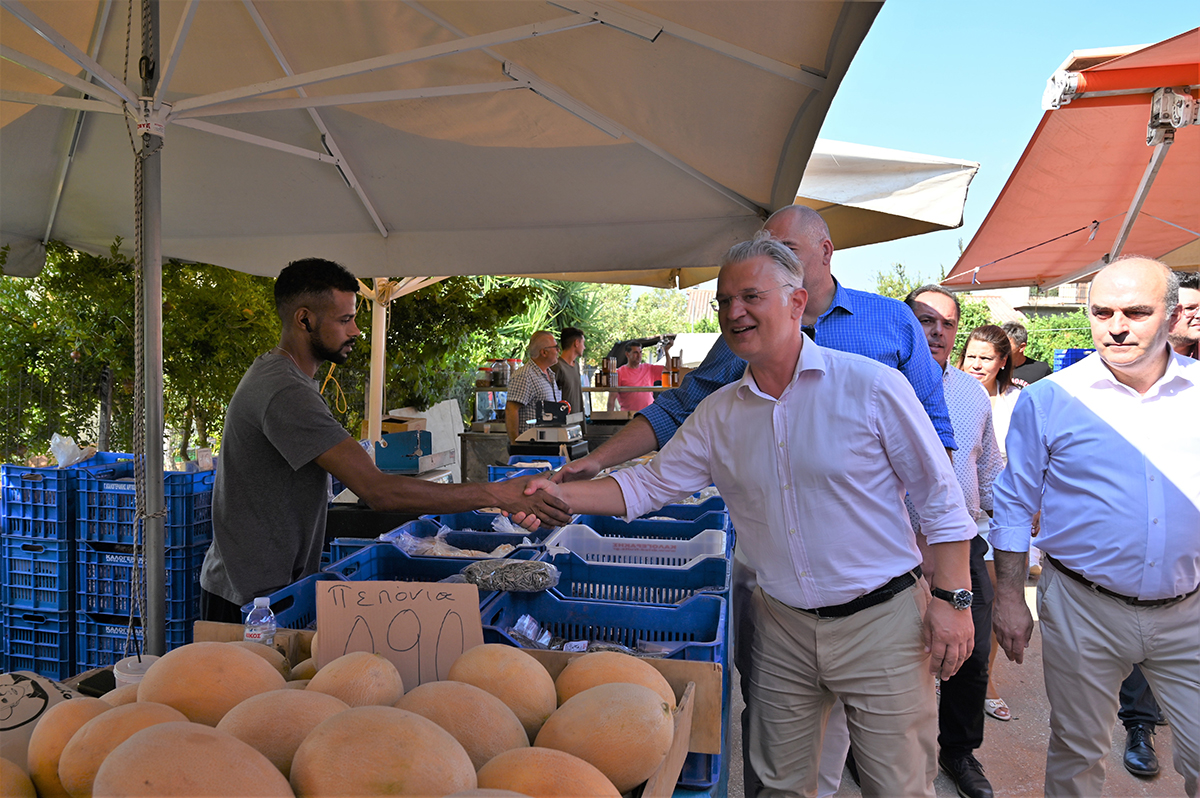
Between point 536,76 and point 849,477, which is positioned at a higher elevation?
point 536,76


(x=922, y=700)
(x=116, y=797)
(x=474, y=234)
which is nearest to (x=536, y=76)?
(x=474, y=234)

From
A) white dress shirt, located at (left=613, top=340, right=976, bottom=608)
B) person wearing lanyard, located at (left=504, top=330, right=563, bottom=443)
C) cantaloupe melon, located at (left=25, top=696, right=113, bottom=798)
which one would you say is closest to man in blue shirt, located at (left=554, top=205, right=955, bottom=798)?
white dress shirt, located at (left=613, top=340, right=976, bottom=608)

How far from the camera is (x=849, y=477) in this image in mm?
1960

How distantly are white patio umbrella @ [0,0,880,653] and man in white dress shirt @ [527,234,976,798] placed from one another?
0.98 m

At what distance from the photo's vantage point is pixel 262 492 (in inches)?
93.8

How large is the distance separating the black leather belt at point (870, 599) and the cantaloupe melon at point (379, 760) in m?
1.36

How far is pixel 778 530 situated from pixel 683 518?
1.55 m

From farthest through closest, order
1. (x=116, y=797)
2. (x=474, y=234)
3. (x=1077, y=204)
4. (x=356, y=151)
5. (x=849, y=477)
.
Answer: (x=1077, y=204), (x=474, y=234), (x=356, y=151), (x=849, y=477), (x=116, y=797)

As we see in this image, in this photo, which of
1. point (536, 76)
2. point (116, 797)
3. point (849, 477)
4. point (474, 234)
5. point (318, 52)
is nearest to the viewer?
point (116, 797)

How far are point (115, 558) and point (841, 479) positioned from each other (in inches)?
129

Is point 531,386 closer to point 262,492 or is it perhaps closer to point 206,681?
point 262,492

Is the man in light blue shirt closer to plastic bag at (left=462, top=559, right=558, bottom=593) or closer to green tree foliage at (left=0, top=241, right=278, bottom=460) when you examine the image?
plastic bag at (left=462, top=559, right=558, bottom=593)

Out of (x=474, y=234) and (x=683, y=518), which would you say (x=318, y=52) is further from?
(x=683, y=518)

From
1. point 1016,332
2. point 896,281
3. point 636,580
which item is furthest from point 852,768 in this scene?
point 896,281
